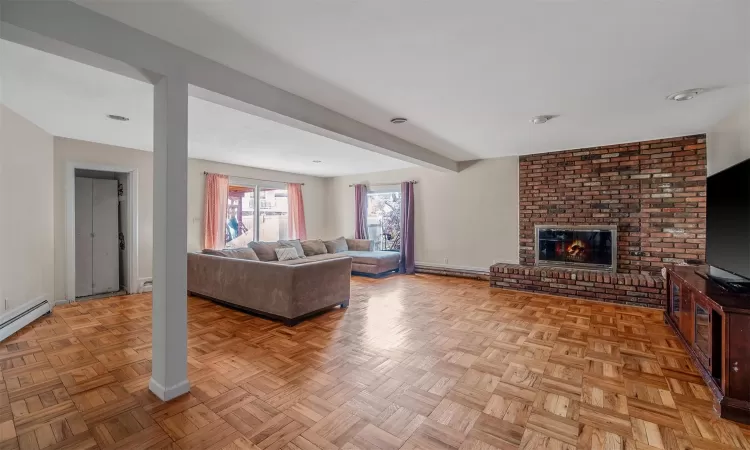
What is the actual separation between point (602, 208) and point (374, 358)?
4.35 m

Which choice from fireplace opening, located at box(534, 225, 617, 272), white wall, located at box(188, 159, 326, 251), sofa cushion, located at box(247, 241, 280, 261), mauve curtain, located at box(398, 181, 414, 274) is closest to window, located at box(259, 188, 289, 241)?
white wall, located at box(188, 159, 326, 251)

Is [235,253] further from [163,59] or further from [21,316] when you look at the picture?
[163,59]

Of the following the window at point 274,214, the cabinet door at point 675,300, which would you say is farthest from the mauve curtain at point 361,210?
the cabinet door at point 675,300

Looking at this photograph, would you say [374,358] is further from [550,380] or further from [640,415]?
[640,415]

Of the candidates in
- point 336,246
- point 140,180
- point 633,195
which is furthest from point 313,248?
point 633,195

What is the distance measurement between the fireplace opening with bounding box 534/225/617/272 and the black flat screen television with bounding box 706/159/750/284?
1.79m

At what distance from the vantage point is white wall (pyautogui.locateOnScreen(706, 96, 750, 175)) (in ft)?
9.84

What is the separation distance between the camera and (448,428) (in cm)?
181

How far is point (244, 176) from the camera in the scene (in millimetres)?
6684

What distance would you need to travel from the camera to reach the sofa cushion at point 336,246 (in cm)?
730

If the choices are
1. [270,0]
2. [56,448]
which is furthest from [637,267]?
[56,448]

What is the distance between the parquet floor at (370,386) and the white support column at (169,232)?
0.29m

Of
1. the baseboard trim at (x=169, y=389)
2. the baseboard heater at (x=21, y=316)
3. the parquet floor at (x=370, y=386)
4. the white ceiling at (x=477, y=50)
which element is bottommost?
the parquet floor at (x=370, y=386)

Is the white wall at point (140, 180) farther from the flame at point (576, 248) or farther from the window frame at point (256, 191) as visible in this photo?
the flame at point (576, 248)
